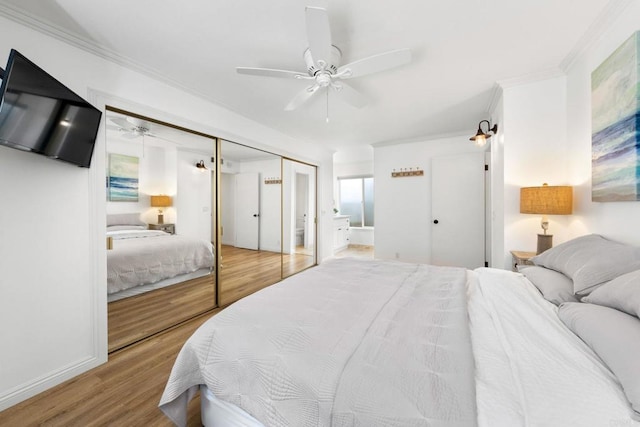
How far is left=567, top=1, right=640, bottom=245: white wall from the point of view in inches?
56.9

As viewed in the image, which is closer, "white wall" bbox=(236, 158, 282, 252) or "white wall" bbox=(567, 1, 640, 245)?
"white wall" bbox=(567, 1, 640, 245)

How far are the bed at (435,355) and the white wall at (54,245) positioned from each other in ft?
3.87

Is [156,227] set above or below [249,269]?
above

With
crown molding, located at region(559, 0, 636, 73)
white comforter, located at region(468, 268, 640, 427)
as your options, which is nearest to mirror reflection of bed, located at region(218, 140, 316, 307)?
white comforter, located at region(468, 268, 640, 427)

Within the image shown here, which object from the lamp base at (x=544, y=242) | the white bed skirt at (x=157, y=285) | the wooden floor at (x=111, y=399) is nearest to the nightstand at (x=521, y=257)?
the lamp base at (x=544, y=242)

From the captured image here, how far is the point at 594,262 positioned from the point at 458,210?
305 cm

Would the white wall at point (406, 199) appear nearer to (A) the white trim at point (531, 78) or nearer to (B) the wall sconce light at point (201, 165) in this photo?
(A) the white trim at point (531, 78)

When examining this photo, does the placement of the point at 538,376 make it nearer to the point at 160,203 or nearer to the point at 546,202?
the point at 546,202

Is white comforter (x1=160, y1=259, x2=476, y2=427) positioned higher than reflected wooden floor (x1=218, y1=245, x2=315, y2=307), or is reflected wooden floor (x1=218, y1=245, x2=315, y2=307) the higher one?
white comforter (x1=160, y1=259, x2=476, y2=427)

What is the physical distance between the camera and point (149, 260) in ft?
8.73

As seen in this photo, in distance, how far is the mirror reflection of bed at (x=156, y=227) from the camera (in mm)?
2170

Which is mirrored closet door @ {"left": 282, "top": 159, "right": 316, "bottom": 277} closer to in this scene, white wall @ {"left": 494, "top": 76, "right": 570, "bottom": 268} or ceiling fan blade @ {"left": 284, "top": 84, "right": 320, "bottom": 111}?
ceiling fan blade @ {"left": 284, "top": 84, "right": 320, "bottom": 111}

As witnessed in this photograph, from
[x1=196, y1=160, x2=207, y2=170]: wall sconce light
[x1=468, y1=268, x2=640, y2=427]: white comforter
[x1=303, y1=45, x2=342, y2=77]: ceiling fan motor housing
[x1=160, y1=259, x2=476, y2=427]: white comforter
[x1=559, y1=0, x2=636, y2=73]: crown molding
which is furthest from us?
[x1=196, y1=160, x2=207, y2=170]: wall sconce light

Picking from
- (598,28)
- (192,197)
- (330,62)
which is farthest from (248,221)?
(598,28)
